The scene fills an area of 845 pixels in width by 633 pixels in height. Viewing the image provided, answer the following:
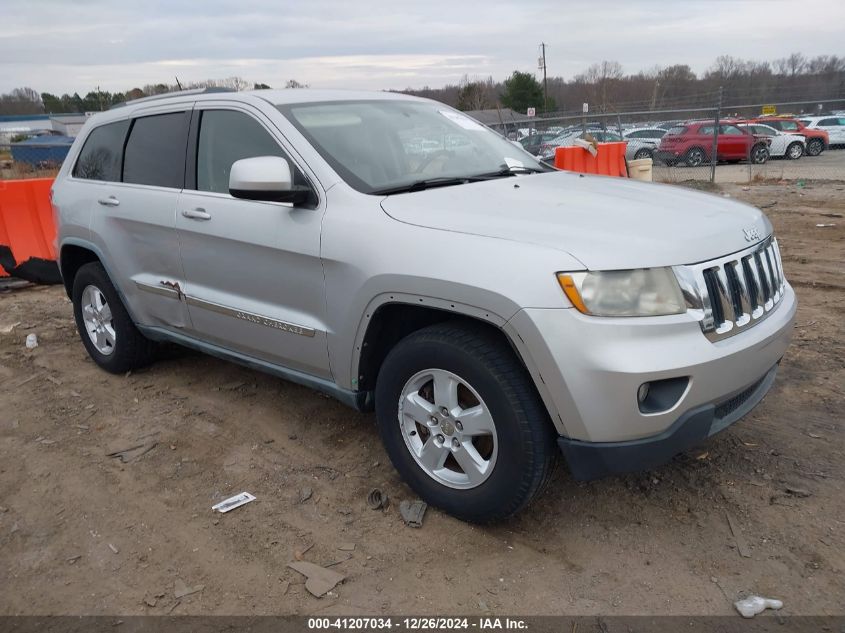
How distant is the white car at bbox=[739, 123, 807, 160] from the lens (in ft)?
78.2

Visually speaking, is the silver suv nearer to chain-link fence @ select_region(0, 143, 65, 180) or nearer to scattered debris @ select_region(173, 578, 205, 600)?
scattered debris @ select_region(173, 578, 205, 600)

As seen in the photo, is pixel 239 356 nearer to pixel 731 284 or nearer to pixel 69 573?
pixel 69 573

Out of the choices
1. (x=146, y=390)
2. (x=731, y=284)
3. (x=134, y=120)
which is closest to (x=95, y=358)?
(x=146, y=390)

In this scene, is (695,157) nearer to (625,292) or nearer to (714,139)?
(714,139)

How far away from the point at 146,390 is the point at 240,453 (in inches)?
54.4

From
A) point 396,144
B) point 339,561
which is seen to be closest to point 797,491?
point 339,561

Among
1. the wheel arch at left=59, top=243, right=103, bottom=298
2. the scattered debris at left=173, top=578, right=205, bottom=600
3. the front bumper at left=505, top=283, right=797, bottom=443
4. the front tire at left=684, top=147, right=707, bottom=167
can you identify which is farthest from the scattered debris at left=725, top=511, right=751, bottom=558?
the front tire at left=684, top=147, right=707, bottom=167

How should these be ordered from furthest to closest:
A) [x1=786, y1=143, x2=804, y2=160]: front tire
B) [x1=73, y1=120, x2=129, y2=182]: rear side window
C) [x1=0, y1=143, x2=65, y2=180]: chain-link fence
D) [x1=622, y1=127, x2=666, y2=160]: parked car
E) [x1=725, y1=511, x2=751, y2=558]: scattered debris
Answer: [x1=0, y1=143, x2=65, y2=180]: chain-link fence, [x1=786, y1=143, x2=804, y2=160]: front tire, [x1=622, y1=127, x2=666, y2=160]: parked car, [x1=73, y1=120, x2=129, y2=182]: rear side window, [x1=725, y1=511, x2=751, y2=558]: scattered debris

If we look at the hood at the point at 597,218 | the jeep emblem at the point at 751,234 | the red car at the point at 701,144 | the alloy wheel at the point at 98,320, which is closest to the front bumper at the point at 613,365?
the hood at the point at 597,218

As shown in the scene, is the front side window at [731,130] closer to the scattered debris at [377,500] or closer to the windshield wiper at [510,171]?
the windshield wiper at [510,171]

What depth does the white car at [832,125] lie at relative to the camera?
89.7ft

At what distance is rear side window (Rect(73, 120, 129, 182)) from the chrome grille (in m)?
3.78

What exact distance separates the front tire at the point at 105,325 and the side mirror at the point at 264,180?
207 centimetres

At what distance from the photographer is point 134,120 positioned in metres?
4.64
